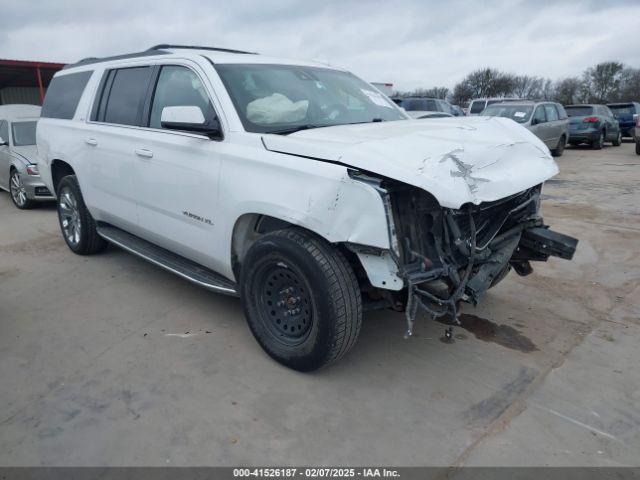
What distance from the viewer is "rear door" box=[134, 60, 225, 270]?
3.68 metres

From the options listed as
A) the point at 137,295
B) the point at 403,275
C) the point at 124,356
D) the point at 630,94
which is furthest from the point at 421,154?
the point at 630,94

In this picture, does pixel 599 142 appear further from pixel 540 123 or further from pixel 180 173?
pixel 180 173

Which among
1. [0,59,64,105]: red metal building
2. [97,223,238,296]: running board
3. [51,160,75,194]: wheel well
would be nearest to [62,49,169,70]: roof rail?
[51,160,75,194]: wheel well

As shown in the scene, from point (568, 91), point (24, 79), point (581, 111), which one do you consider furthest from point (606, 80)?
point (24, 79)

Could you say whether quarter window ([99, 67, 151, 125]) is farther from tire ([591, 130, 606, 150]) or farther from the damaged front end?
tire ([591, 130, 606, 150])

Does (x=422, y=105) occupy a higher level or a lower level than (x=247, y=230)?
higher

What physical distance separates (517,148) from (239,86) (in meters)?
1.97

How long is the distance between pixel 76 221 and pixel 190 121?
2.96 metres

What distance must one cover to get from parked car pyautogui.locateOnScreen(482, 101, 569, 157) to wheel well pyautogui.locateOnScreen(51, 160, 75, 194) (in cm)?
1088

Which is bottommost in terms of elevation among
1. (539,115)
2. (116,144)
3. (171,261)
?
(171,261)

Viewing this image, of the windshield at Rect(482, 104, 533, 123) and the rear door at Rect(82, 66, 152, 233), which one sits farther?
the windshield at Rect(482, 104, 533, 123)

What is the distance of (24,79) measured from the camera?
2353 cm

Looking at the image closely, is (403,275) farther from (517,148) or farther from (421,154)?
(517,148)

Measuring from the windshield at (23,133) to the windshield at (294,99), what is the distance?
6854 millimetres
